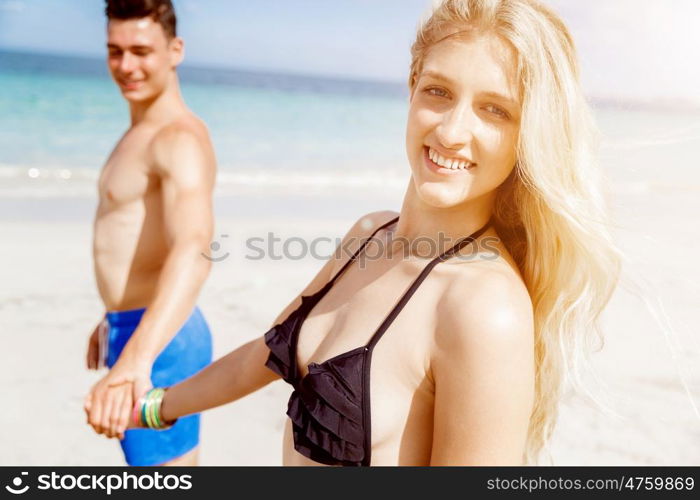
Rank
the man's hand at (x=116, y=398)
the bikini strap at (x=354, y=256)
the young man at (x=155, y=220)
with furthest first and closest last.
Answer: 1. the young man at (x=155, y=220)
2. the man's hand at (x=116, y=398)
3. the bikini strap at (x=354, y=256)

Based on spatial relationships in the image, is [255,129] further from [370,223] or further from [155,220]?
[370,223]

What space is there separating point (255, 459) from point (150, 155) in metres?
2.38

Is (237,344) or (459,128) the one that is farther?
(237,344)

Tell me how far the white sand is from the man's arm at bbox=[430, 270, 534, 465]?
0.49m

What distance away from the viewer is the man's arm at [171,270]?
2.39 m

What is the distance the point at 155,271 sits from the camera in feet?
10.8

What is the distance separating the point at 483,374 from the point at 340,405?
1.26 feet

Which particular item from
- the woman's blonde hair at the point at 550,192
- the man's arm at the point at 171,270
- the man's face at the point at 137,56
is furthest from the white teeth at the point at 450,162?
the man's face at the point at 137,56

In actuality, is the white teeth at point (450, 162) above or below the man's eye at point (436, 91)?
below

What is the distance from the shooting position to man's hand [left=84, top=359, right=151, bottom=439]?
232cm

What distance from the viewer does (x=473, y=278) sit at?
1640 millimetres

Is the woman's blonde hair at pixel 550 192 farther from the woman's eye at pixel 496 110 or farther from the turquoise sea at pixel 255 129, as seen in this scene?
the turquoise sea at pixel 255 129

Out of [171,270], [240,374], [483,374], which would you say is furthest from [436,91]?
[171,270]

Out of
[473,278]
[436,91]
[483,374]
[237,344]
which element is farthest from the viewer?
[237,344]
